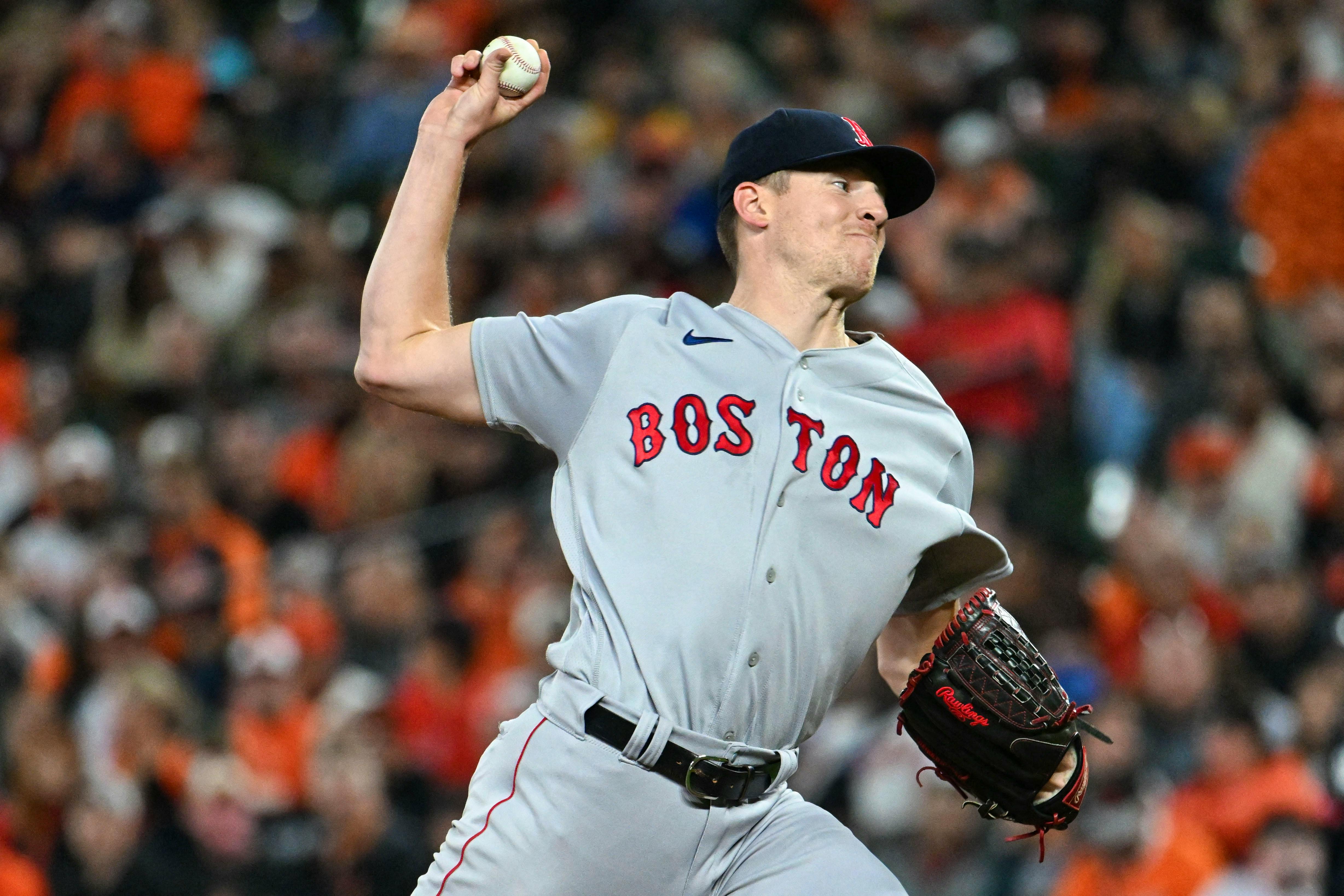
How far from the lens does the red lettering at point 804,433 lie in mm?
3297

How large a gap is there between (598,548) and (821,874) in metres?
0.71

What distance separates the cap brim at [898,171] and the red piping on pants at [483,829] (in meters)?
1.27

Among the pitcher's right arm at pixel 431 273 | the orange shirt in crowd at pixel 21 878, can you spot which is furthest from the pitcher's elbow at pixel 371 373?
the orange shirt in crowd at pixel 21 878

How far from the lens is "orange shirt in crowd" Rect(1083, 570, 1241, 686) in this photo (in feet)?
20.2

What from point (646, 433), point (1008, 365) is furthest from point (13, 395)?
point (646, 433)

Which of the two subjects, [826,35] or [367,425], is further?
[826,35]

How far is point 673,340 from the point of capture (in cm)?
339

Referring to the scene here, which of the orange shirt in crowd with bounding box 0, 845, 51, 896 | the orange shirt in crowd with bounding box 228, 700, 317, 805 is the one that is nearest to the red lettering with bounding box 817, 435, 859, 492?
the orange shirt in crowd with bounding box 228, 700, 317, 805

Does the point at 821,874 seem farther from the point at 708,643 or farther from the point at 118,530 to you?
the point at 118,530

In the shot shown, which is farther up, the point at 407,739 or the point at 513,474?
the point at 513,474

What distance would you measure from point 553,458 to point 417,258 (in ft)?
15.0

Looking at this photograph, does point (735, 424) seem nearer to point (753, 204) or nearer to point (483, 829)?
point (753, 204)

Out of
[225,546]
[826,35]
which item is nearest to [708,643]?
[225,546]

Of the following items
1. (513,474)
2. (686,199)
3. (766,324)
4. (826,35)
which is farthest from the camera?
(826,35)
